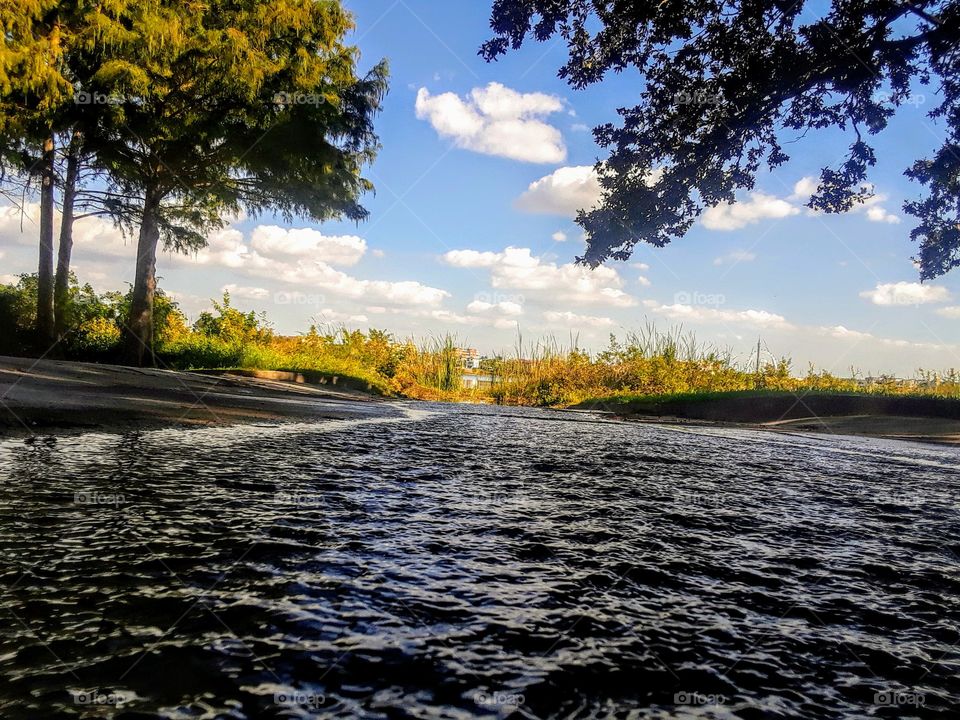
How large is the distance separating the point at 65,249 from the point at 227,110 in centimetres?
652

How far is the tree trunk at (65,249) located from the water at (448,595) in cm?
1530

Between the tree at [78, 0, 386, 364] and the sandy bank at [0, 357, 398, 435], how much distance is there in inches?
288

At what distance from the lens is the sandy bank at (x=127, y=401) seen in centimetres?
514

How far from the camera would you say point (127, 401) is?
6.60 m

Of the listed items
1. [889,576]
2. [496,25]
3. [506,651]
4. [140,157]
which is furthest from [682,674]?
[140,157]

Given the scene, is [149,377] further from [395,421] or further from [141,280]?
[141,280]

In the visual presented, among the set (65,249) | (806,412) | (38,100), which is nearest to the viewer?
(806,412)

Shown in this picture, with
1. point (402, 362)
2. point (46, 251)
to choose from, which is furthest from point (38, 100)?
point (402, 362)

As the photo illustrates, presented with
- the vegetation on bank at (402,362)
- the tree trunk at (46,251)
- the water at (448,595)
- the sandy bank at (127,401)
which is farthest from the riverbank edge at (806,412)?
the tree trunk at (46,251)

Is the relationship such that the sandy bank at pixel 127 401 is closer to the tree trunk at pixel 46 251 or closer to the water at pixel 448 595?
the water at pixel 448 595

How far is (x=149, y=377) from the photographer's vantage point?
984 cm

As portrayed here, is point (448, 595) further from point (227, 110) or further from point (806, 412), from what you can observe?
point (227, 110)

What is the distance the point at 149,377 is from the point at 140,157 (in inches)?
388

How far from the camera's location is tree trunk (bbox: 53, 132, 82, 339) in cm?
1655
